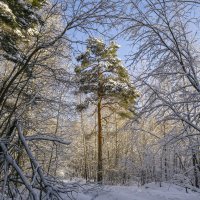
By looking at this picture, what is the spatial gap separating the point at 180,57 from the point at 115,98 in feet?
43.3

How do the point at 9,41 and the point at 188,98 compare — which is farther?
the point at 9,41

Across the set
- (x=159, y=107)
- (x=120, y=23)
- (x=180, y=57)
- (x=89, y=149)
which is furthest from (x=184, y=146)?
(x=89, y=149)

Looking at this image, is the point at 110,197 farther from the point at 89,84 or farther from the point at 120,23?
the point at 89,84

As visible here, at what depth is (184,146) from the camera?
501 centimetres

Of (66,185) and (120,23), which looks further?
(120,23)

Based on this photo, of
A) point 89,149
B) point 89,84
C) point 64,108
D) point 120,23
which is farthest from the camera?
point 89,149

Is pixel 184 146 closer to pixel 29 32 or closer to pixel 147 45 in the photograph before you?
pixel 147 45

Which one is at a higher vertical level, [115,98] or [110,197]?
[115,98]

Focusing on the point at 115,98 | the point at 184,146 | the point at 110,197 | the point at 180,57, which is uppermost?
the point at 115,98

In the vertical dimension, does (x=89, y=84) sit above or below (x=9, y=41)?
above

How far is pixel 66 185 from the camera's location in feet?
8.76

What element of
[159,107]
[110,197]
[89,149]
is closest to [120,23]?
[159,107]

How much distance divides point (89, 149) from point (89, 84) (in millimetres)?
18591

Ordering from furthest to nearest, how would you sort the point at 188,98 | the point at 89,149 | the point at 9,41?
the point at 89,149 < the point at 9,41 < the point at 188,98
